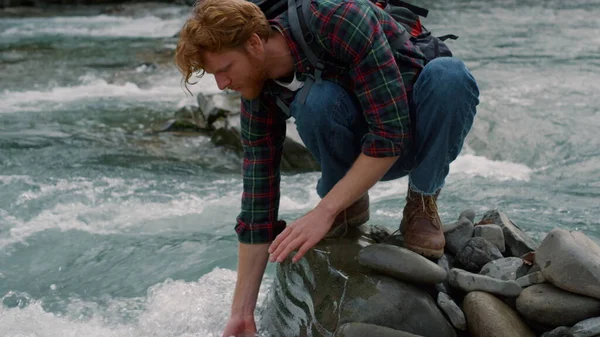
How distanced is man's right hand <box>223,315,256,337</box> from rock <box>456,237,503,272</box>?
931mm

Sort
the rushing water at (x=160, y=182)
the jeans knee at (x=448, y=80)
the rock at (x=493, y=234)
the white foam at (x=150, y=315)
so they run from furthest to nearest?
the rushing water at (x=160, y=182), the white foam at (x=150, y=315), the rock at (x=493, y=234), the jeans knee at (x=448, y=80)

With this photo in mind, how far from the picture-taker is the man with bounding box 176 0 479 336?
2.81 m

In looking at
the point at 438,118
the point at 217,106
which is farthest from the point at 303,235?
the point at 217,106

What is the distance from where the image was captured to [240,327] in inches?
133

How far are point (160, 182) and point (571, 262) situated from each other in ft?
14.4

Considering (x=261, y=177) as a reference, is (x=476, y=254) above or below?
below

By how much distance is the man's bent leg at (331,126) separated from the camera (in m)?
3.05

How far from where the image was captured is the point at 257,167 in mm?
3293

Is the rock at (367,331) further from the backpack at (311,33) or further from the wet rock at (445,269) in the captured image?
the backpack at (311,33)

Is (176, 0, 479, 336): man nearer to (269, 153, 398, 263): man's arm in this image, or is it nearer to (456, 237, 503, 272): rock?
(269, 153, 398, 263): man's arm

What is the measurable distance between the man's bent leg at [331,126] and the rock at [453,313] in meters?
0.65

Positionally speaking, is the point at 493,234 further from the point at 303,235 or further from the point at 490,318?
the point at 303,235

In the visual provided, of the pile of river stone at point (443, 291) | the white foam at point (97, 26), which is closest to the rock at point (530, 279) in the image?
the pile of river stone at point (443, 291)

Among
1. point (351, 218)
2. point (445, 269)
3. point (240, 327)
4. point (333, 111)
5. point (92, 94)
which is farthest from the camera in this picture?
point (92, 94)
